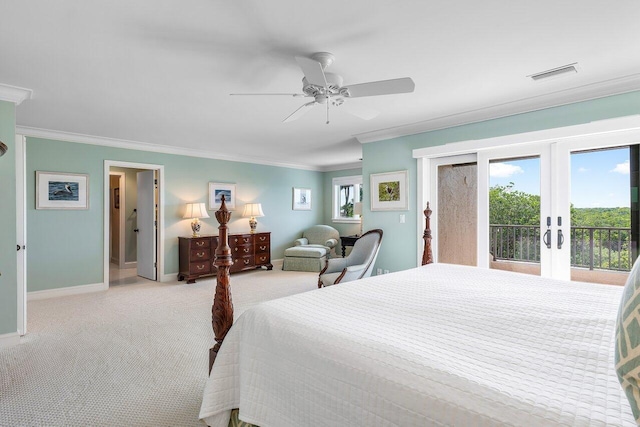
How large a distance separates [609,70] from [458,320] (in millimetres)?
2720

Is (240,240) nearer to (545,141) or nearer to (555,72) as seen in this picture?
(545,141)

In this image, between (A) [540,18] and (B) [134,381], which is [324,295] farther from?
(A) [540,18]

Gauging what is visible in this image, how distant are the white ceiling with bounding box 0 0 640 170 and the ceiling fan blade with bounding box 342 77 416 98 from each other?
26 cm

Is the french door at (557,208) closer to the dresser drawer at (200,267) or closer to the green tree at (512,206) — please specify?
the green tree at (512,206)

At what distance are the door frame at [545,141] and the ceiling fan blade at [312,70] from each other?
2.46 m

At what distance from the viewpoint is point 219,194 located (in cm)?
651

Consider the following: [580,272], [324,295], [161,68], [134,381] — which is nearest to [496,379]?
[324,295]

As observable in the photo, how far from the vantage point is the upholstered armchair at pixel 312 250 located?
670cm

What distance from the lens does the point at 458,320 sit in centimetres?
153

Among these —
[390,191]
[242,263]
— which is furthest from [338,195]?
[390,191]

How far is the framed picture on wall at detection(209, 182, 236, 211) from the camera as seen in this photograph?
6.38 m

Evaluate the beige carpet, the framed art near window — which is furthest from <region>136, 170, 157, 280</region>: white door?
the framed art near window

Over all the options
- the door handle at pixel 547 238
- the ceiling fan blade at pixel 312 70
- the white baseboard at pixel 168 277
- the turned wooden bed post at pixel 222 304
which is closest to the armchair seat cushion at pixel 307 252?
the white baseboard at pixel 168 277

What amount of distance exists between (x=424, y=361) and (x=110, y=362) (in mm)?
2619
